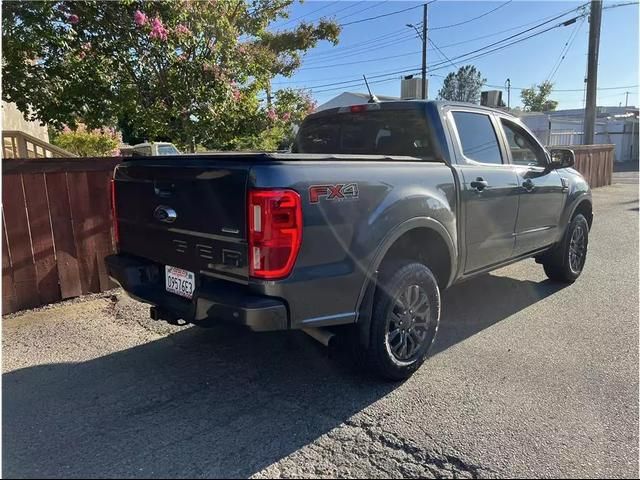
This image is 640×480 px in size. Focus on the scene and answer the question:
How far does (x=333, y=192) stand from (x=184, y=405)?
1656 mm

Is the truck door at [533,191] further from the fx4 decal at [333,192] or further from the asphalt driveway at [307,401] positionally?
the fx4 decal at [333,192]

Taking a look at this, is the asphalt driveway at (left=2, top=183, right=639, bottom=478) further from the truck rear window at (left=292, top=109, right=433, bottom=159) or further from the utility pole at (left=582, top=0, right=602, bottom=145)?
the utility pole at (left=582, top=0, right=602, bottom=145)

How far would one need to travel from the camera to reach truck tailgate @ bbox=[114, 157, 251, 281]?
2.84m

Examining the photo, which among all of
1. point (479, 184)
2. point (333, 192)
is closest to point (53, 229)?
point (333, 192)

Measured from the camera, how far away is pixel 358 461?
2670 millimetres

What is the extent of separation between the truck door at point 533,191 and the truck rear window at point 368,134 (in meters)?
1.27

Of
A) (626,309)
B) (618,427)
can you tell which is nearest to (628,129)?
(626,309)

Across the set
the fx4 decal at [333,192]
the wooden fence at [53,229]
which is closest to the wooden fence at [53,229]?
the wooden fence at [53,229]

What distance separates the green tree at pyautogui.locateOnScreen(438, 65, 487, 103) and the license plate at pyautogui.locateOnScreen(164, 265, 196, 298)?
3300 inches

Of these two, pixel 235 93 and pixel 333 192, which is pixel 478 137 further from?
pixel 235 93

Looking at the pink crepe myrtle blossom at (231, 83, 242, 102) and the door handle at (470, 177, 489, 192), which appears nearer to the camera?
the door handle at (470, 177, 489, 192)

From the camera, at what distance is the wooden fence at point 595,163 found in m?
15.8

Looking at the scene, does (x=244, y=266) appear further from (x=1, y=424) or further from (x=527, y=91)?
(x=527, y=91)

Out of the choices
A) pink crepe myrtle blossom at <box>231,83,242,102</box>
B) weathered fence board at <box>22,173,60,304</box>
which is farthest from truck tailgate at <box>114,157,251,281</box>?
pink crepe myrtle blossom at <box>231,83,242,102</box>
